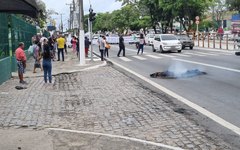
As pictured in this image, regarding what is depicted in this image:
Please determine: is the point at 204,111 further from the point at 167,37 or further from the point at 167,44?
the point at 167,37

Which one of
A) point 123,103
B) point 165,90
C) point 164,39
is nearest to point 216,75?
point 165,90

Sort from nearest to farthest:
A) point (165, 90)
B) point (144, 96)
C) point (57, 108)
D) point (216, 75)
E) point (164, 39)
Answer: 1. point (57, 108)
2. point (144, 96)
3. point (165, 90)
4. point (216, 75)
5. point (164, 39)

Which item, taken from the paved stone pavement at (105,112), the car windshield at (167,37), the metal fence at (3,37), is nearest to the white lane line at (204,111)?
the paved stone pavement at (105,112)

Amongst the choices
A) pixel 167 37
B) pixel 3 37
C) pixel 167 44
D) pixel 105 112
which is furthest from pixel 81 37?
pixel 105 112

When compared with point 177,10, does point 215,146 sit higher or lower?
lower

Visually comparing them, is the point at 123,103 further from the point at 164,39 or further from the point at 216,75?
the point at 164,39

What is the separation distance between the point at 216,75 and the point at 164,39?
18710mm

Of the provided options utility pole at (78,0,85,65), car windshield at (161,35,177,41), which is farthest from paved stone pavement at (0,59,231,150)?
car windshield at (161,35,177,41)

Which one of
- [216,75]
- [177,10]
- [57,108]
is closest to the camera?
[57,108]

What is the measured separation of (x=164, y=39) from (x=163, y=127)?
89.9 feet

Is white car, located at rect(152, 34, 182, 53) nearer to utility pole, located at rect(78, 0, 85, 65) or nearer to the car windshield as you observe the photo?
the car windshield

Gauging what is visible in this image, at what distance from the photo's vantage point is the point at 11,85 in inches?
589

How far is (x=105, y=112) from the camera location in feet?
30.4

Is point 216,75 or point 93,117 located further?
point 216,75
